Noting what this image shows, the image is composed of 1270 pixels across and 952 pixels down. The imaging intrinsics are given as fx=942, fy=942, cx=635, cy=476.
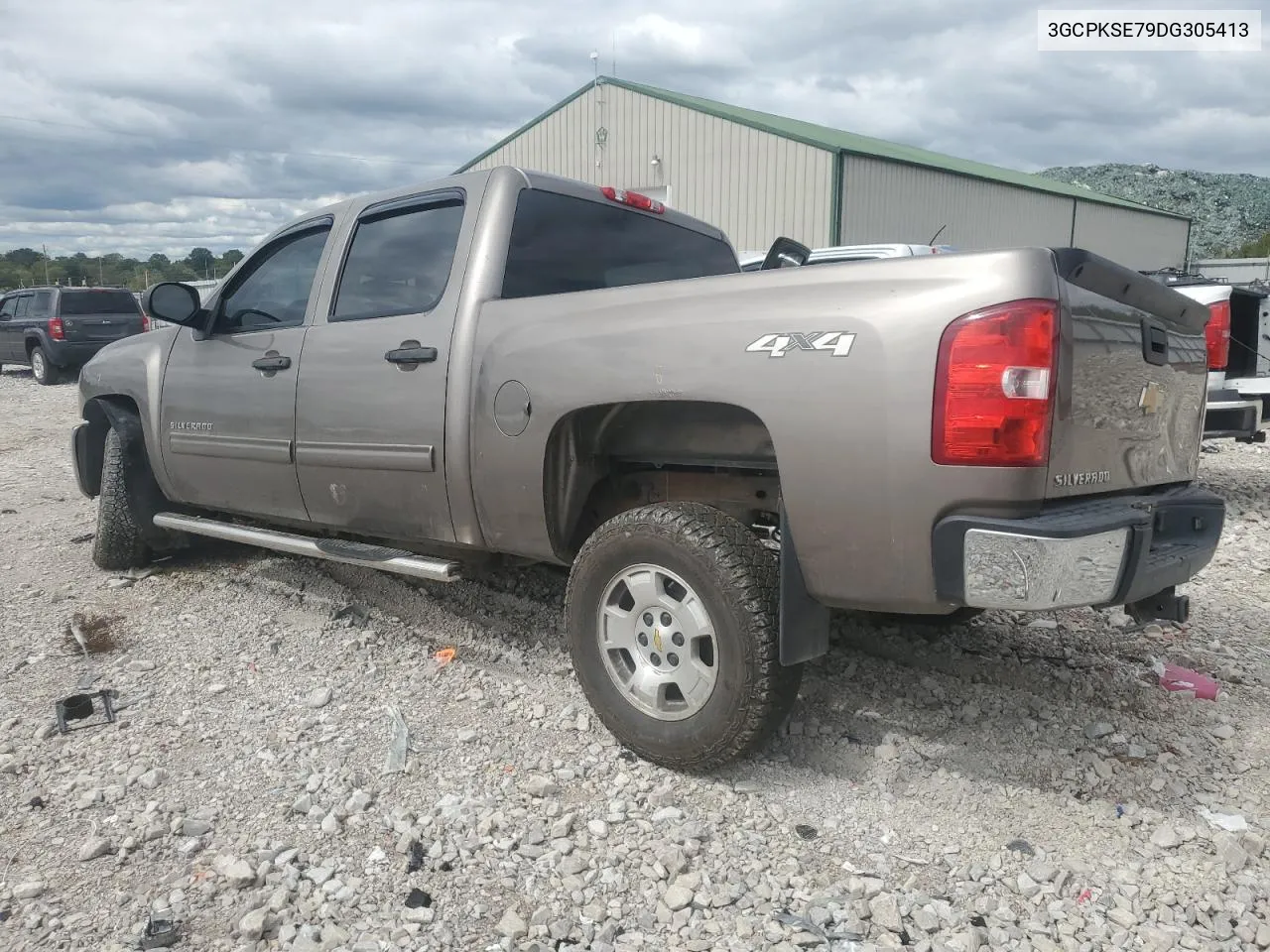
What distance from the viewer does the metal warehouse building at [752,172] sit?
1623 centimetres

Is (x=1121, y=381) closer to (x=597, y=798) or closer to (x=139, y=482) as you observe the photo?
(x=597, y=798)

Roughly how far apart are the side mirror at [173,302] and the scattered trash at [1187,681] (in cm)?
442

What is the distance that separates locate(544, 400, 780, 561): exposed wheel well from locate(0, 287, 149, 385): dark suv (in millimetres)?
16474

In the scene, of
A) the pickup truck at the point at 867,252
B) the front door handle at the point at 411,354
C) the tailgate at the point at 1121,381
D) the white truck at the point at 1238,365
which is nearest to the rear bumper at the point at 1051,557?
the tailgate at the point at 1121,381

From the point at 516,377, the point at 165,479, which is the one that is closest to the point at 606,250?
the point at 516,377

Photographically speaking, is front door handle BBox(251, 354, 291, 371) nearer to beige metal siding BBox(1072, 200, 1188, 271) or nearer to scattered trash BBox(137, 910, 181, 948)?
scattered trash BBox(137, 910, 181, 948)

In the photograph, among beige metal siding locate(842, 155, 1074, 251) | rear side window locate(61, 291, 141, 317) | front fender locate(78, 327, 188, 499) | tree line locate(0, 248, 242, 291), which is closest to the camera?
front fender locate(78, 327, 188, 499)

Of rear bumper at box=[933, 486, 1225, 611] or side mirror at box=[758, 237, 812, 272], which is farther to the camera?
side mirror at box=[758, 237, 812, 272]

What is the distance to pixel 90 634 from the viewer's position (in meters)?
4.18

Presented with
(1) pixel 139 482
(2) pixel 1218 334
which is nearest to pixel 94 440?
(1) pixel 139 482

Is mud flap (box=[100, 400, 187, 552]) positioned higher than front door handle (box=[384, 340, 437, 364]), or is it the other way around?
front door handle (box=[384, 340, 437, 364])

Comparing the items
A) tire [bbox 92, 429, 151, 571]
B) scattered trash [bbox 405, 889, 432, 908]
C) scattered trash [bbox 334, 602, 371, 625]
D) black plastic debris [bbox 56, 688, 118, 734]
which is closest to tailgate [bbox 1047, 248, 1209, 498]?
scattered trash [bbox 405, 889, 432, 908]

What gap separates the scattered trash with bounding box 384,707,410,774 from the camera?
2.99 metres

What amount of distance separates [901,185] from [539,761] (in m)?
16.8
